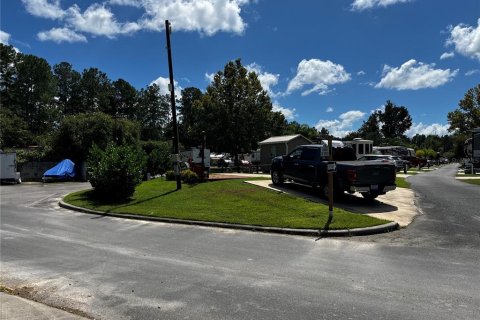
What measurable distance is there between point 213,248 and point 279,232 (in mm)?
2274

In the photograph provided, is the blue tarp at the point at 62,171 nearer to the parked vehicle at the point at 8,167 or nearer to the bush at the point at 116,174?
the parked vehicle at the point at 8,167

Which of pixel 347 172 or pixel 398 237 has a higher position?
pixel 347 172

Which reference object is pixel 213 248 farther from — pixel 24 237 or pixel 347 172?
pixel 347 172

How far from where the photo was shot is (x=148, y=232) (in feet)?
37.9

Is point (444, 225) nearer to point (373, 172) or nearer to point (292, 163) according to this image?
point (373, 172)

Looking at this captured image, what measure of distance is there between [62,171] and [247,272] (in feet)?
97.3

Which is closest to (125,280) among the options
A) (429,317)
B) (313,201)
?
(429,317)

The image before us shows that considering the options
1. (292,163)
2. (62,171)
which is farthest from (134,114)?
(292,163)

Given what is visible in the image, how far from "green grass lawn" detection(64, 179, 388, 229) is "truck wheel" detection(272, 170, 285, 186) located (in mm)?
1066

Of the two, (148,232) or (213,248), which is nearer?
(213,248)

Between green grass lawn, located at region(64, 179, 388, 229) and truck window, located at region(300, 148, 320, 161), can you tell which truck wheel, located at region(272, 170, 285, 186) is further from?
truck window, located at region(300, 148, 320, 161)

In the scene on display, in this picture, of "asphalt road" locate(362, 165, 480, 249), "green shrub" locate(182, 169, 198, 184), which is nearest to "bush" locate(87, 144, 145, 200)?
"green shrub" locate(182, 169, 198, 184)

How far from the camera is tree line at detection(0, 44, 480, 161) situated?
126 ft

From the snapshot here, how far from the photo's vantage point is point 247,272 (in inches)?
277
